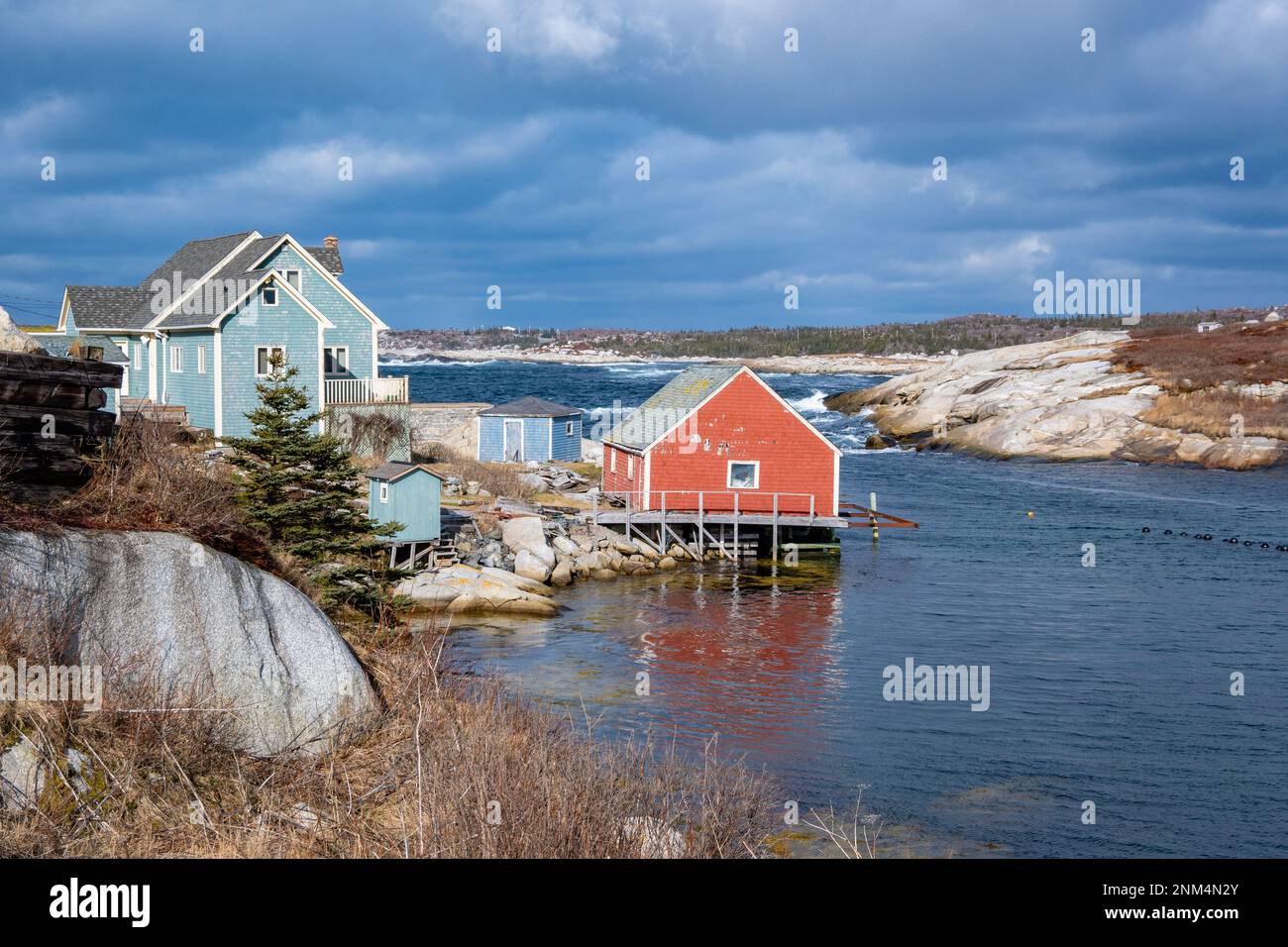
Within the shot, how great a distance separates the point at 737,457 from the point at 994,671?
1600 centimetres

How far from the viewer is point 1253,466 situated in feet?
197

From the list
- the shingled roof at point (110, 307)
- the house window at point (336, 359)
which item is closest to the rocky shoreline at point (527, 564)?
the house window at point (336, 359)

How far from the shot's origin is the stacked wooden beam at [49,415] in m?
10.5

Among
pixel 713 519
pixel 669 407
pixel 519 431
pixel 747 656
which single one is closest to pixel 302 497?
pixel 747 656

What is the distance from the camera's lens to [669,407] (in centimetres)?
4075

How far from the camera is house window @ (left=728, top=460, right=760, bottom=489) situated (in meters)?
39.8

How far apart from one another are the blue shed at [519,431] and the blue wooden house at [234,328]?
6.76 metres

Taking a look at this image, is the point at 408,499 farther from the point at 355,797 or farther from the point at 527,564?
the point at 355,797

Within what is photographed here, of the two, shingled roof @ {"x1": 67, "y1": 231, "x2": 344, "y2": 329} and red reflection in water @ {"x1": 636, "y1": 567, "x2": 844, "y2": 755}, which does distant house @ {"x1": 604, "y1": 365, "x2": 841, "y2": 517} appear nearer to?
red reflection in water @ {"x1": 636, "y1": 567, "x2": 844, "y2": 755}

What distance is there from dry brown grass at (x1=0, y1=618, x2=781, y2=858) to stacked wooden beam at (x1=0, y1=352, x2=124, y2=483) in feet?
7.71

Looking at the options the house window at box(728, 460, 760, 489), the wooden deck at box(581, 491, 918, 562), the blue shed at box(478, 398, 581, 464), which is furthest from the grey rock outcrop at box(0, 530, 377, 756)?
the blue shed at box(478, 398, 581, 464)
